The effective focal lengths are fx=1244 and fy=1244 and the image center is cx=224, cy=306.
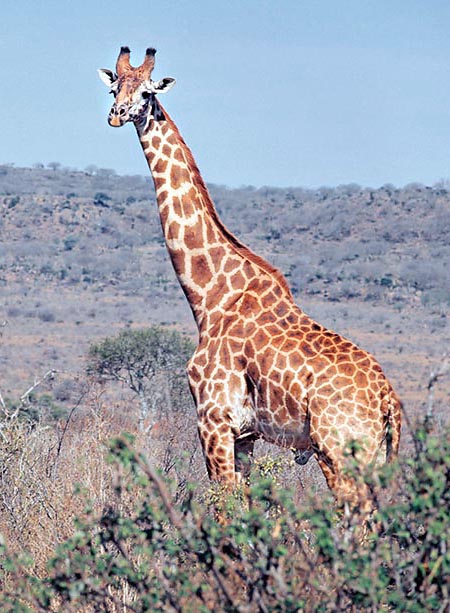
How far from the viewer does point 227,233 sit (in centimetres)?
804

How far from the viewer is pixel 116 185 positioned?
75.6 m

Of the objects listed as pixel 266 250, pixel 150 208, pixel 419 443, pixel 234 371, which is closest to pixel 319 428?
pixel 234 371

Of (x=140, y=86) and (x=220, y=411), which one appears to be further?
(x=140, y=86)

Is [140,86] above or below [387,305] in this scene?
above

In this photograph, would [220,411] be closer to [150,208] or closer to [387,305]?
[387,305]

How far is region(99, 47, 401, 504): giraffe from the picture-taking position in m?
6.55

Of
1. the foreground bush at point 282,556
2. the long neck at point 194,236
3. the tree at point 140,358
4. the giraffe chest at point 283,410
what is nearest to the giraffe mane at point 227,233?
the long neck at point 194,236

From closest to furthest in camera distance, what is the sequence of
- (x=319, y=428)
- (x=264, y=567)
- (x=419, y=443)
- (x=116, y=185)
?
1. (x=264, y=567)
2. (x=419, y=443)
3. (x=319, y=428)
4. (x=116, y=185)

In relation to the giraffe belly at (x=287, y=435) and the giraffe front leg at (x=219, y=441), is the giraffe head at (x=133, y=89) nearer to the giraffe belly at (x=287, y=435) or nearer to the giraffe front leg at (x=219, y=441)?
the giraffe front leg at (x=219, y=441)

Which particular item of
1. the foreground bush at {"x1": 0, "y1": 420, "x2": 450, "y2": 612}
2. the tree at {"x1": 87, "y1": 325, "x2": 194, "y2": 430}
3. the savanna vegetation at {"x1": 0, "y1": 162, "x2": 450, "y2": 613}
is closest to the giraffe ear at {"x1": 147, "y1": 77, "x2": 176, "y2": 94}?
the savanna vegetation at {"x1": 0, "y1": 162, "x2": 450, "y2": 613}

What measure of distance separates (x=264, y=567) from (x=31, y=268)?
147ft

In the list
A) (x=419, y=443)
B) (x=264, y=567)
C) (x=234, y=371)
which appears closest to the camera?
(x=264, y=567)

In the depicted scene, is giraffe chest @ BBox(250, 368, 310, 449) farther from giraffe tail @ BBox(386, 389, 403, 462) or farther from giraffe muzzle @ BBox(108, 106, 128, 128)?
giraffe muzzle @ BBox(108, 106, 128, 128)

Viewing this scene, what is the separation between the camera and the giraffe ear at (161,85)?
26.5 ft
